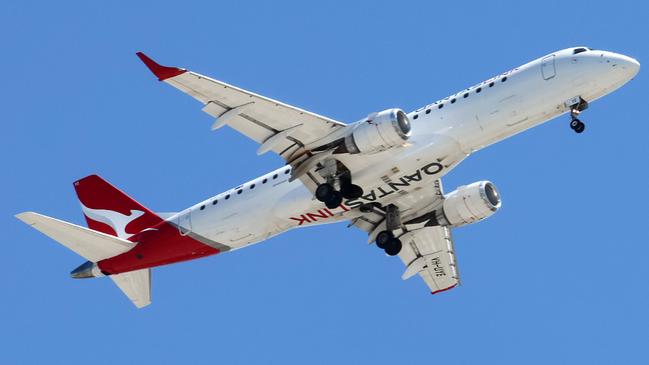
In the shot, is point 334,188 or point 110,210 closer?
point 334,188

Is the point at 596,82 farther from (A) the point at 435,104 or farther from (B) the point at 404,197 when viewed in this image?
(B) the point at 404,197

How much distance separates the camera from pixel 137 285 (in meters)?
53.1

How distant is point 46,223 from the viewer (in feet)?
157

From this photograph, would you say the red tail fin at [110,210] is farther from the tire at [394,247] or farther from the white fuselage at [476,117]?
the tire at [394,247]

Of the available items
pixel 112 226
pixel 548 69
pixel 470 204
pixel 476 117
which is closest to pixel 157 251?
pixel 112 226

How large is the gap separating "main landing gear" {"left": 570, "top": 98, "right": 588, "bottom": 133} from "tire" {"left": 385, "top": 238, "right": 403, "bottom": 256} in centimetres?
995

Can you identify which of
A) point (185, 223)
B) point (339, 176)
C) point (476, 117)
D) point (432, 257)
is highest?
point (476, 117)

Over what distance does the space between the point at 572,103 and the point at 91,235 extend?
19861 mm

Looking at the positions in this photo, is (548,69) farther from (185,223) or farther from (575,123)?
(185,223)

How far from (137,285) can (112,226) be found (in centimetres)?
276

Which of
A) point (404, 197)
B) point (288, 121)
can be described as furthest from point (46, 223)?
point (404, 197)

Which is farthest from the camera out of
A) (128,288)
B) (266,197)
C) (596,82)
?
(128,288)

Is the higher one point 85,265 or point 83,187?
point 83,187

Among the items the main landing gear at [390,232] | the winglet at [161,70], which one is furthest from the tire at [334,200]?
the winglet at [161,70]
